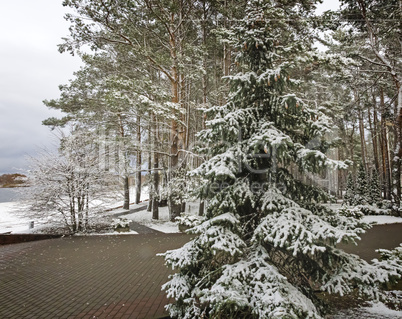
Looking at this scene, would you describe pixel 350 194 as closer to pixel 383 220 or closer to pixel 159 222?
pixel 383 220

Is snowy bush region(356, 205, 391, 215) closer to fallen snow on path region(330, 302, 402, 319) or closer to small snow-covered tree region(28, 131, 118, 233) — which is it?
fallen snow on path region(330, 302, 402, 319)

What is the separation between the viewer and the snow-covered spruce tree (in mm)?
2969

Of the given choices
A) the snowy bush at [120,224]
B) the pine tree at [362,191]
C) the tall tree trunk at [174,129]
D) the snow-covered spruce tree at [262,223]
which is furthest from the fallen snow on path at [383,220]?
the snowy bush at [120,224]

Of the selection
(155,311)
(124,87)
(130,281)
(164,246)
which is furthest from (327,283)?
(124,87)

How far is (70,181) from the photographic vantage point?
12164 mm

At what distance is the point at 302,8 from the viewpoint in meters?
10.3

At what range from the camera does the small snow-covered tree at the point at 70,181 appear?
39.1 feet

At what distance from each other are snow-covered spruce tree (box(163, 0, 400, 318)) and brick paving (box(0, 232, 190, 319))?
6.11 ft

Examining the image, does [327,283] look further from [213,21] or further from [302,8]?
[213,21]

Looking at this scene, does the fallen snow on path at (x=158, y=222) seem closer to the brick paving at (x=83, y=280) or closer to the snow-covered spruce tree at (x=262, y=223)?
the brick paving at (x=83, y=280)

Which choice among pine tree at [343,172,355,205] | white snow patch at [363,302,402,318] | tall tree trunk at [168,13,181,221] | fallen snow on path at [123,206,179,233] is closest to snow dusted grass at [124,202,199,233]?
fallen snow on path at [123,206,179,233]

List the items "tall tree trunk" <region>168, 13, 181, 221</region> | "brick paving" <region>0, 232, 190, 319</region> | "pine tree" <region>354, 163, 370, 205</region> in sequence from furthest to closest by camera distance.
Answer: "pine tree" <region>354, 163, 370, 205</region>, "tall tree trunk" <region>168, 13, 181, 221</region>, "brick paving" <region>0, 232, 190, 319</region>

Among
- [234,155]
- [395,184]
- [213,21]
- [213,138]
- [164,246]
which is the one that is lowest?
[164,246]

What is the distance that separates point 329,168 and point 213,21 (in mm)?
13669
